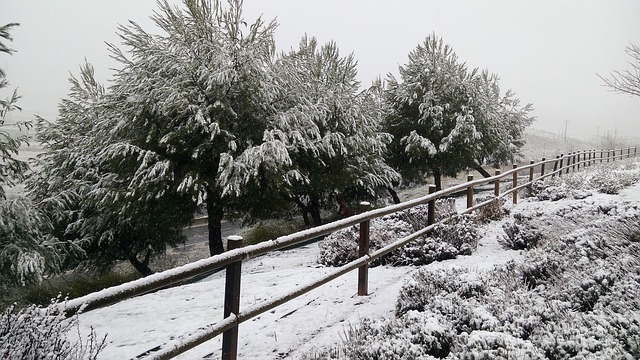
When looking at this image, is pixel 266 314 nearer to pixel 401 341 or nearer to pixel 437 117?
pixel 401 341

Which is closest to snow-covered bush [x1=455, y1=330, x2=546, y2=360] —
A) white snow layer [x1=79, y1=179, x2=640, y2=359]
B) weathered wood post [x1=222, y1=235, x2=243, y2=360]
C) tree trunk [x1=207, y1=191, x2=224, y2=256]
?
white snow layer [x1=79, y1=179, x2=640, y2=359]

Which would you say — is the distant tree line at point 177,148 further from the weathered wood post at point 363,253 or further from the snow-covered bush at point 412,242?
the weathered wood post at point 363,253

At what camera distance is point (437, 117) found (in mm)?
26484

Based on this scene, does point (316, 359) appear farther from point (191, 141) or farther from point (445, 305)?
point (191, 141)

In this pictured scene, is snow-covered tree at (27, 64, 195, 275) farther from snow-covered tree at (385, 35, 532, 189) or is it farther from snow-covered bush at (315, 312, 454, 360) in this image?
snow-covered tree at (385, 35, 532, 189)

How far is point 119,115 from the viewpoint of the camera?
1477 cm

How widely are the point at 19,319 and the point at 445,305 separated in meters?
3.28

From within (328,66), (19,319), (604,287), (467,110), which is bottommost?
(604,287)

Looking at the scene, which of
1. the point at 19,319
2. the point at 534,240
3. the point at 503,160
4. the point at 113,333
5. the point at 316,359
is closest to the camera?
the point at 19,319

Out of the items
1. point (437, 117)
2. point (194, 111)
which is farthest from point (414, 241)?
point (437, 117)

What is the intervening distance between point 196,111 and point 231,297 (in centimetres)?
1179

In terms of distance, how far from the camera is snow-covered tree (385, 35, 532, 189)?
26.0 metres

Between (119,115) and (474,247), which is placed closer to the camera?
(474,247)

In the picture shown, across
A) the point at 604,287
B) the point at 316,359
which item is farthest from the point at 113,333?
the point at 604,287
